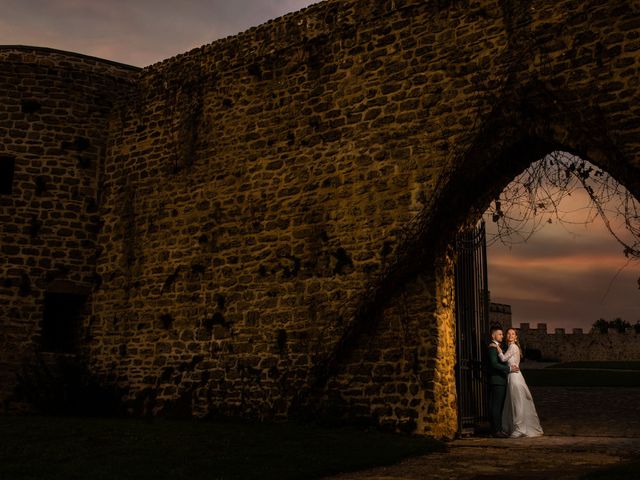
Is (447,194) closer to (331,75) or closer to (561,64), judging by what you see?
(561,64)

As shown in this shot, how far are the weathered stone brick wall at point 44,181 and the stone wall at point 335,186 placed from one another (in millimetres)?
→ 677

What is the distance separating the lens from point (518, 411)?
32.5 ft

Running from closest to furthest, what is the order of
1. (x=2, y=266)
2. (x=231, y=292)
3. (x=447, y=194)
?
(x=447, y=194)
(x=231, y=292)
(x=2, y=266)

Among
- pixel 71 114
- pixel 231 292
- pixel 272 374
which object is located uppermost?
pixel 71 114

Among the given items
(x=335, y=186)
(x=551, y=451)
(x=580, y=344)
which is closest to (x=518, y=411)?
(x=551, y=451)

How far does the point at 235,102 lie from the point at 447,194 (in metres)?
4.16

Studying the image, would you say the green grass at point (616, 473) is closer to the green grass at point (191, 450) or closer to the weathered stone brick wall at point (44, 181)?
the green grass at point (191, 450)

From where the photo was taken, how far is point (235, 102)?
463 inches

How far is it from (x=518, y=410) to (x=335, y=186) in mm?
3845

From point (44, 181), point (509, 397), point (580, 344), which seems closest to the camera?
point (509, 397)

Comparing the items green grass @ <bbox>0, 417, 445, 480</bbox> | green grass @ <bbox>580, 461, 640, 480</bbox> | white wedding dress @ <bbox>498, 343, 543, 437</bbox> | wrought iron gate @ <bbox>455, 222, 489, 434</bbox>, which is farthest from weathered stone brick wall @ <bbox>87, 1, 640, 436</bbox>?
green grass @ <bbox>580, 461, 640, 480</bbox>

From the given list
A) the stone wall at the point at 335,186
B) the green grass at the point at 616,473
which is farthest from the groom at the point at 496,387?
the green grass at the point at 616,473

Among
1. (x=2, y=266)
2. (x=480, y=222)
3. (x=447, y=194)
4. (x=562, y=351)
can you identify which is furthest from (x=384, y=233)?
(x=562, y=351)

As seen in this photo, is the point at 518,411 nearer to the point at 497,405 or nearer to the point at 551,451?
the point at 497,405
